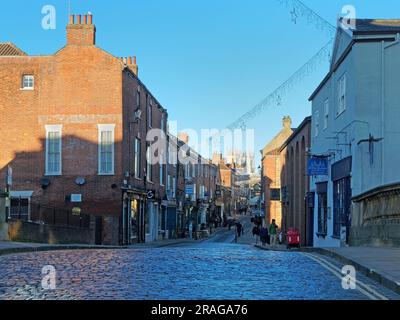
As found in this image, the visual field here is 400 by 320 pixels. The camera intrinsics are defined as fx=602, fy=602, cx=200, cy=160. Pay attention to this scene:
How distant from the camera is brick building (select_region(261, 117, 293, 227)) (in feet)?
223

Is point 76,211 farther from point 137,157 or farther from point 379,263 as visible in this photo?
point 379,263

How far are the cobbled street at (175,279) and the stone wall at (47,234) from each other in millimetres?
9516

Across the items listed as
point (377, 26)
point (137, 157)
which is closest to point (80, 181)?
point (137, 157)

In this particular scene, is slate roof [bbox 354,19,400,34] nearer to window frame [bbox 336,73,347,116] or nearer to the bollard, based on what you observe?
window frame [bbox 336,73,347,116]

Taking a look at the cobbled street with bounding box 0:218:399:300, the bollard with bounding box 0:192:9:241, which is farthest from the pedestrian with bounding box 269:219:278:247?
the cobbled street with bounding box 0:218:399:300

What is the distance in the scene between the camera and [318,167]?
28.4 metres

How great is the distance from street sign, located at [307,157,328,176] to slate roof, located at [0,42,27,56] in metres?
21.8

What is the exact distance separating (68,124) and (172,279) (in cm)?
2502

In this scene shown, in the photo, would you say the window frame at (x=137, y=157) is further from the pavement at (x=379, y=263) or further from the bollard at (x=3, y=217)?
the pavement at (x=379, y=263)

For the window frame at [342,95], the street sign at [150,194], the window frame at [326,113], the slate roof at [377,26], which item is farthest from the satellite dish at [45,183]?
the slate roof at [377,26]

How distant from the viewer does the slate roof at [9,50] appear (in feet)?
129
